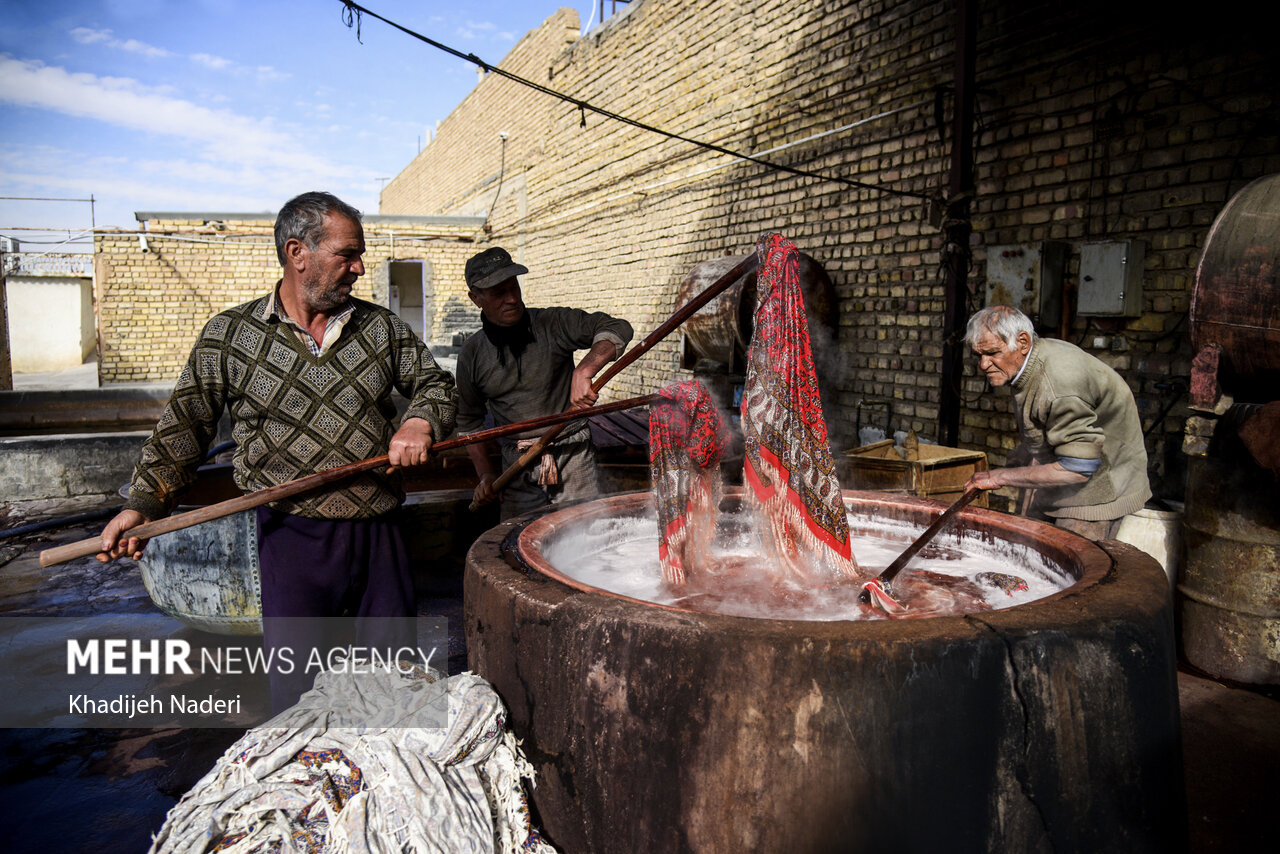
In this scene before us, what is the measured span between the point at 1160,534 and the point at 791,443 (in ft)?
8.72

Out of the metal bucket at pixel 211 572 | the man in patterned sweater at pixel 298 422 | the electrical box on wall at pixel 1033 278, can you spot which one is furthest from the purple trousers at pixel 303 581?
the electrical box on wall at pixel 1033 278

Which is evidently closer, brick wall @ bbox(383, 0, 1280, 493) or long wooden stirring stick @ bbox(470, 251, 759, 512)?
long wooden stirring stick @ bbox(470, 251, 759, 512)

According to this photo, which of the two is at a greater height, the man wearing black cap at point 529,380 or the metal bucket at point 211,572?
the man wearing black cap at point 529,380

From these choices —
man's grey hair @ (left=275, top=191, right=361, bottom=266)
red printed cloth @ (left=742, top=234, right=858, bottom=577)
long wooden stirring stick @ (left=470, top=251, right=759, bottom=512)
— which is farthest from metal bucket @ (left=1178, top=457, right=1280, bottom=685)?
man's grey hair @ (left=275, top=191, right=361, bottom=266)

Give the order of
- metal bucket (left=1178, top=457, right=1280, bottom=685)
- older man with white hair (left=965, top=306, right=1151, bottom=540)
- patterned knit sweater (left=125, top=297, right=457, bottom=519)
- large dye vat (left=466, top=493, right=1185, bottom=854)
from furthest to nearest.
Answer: metal bucket (left=1178, top=457, right=1280, bottom=685) < older man with white hair (left=965, top=306, right=1151, bottom=540) < patterned knit sweater (left=125, top=297, right=457, bottom=519) < large dye vat (left=466, top=493, right=1185, bottom=854)

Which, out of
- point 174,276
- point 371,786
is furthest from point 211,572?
point 174,276

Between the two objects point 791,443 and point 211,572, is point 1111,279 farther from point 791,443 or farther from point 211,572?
point 211,572

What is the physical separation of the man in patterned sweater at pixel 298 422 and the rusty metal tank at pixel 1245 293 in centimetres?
333

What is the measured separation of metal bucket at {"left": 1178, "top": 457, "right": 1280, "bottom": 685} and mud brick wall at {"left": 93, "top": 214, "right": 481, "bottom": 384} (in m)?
15.8

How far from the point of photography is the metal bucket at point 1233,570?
3479mm

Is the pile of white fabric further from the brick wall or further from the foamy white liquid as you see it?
the brick wall

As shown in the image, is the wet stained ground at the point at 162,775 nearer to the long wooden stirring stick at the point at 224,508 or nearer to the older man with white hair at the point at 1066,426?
the older man with white hair at the point at 1066,426

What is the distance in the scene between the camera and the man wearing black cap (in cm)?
391

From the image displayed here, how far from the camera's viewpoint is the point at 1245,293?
307 centimetres
